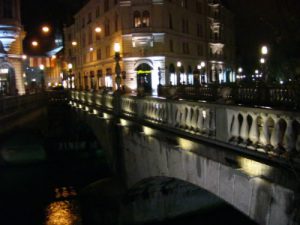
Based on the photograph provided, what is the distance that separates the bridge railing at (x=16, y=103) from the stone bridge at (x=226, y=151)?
25.1ft

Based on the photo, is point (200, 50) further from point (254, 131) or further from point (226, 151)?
point (254, 131)

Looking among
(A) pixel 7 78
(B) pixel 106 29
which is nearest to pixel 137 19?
(B) pixel 106 29

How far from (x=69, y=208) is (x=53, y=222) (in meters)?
2.08

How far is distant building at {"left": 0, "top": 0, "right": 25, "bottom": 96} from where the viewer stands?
39.1 m

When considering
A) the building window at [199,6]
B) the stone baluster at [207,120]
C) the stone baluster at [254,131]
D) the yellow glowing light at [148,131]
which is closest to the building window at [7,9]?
the yellow glowing light at [148,131]

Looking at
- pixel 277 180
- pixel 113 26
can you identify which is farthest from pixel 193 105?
pixel 113 26

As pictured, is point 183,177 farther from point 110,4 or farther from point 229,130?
point 110,4

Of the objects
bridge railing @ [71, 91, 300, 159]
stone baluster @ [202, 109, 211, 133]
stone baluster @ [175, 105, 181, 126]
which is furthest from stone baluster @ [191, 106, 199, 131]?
stone baluster @ [175, 105, 181, 126]

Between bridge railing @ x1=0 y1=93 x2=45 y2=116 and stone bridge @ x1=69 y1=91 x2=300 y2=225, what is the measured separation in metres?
7.66

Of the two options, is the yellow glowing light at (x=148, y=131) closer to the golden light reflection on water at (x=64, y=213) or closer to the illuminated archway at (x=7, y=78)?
the golden light reflection on water at (x=64, y=213)

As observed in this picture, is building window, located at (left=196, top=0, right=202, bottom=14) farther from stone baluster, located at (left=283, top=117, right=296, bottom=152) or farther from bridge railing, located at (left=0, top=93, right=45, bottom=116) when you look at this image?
stone baluster, located at (left=283, top=117, right=296, bottom=152)

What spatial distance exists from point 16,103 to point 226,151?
1833 cm

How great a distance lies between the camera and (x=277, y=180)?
24.4ft

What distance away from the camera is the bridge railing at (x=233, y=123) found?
7.60 m
